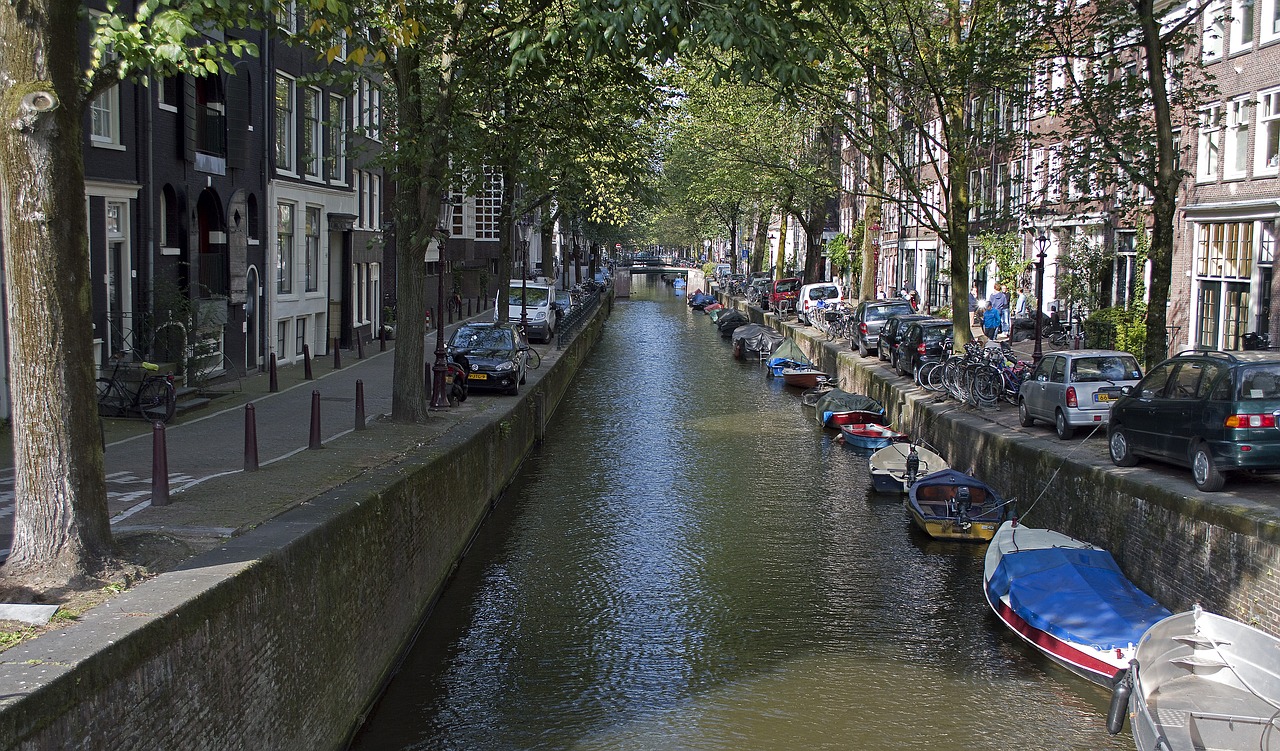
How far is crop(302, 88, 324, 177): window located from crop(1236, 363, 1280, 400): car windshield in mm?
22496

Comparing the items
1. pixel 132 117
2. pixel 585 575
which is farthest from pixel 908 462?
pixel 132 117

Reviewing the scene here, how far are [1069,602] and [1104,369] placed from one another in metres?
7.03

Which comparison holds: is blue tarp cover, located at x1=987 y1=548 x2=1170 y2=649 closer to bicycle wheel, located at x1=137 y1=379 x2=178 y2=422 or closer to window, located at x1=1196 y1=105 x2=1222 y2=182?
bicycle wheel, located at x1=137 y1=379 x2=178 y2=422

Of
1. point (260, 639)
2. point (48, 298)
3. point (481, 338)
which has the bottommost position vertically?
point (260, 639)

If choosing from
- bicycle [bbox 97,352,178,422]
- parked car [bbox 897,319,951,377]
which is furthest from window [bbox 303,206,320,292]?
parked car [bbox 897,319,951,377]

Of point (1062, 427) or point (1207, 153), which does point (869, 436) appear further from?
point (1207, 153)

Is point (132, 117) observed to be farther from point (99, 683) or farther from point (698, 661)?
point (99, 683)

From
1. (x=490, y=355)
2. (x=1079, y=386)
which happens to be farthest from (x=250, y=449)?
(x=1079, y=386)

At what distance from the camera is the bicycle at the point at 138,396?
17.7m

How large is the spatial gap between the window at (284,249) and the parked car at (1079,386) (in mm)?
17415

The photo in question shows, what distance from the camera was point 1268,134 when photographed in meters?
27.6

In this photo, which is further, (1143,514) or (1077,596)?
(1143,514)

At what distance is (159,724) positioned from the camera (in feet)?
21.8

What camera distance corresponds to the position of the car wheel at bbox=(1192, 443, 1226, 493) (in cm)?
1321
